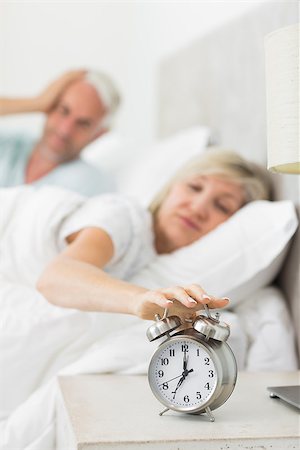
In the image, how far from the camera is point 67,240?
5.65ft

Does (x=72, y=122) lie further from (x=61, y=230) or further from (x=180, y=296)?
(x=180, y=296)

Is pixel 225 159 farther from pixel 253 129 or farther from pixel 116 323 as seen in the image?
pixel 116 323

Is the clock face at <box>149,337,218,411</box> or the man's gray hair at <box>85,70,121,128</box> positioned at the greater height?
the man's gray hair at <box>85,70,121,128</box>

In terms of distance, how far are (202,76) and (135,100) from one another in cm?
110

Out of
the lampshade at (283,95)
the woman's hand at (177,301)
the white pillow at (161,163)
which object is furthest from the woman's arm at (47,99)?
the woman's hand at (177,301)

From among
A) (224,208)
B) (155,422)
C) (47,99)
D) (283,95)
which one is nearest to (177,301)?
(155,422)

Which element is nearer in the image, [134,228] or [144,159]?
[134,228]

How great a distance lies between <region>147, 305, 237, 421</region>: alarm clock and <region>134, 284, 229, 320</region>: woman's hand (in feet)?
0.05

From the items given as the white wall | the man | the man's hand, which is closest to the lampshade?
the man

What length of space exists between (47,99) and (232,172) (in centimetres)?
96

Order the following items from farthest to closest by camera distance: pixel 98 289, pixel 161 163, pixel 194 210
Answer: pixel 161 163 → pixel 194 210 → pixel 98 289

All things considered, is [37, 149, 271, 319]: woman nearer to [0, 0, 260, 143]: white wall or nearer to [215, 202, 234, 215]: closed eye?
[215, 202, 234, 215]: closed eye

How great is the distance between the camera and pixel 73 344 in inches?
62.3

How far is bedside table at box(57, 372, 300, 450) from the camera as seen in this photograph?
40.8 inches
